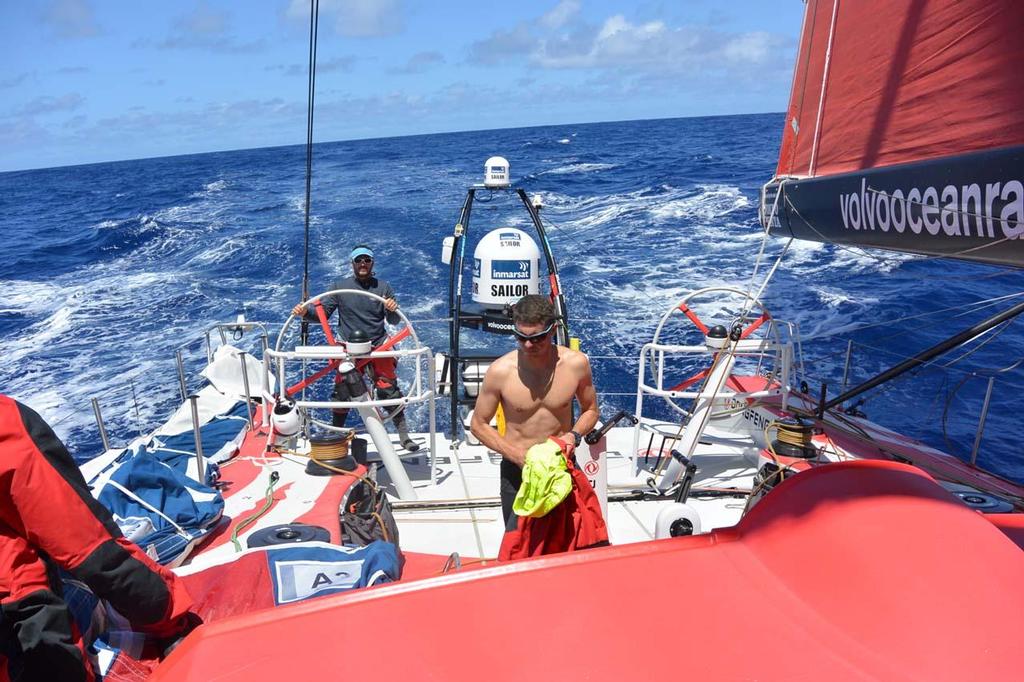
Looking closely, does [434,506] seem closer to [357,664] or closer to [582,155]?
[357,664]

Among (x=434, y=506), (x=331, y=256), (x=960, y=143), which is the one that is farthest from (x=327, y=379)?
(x=960, y=143)

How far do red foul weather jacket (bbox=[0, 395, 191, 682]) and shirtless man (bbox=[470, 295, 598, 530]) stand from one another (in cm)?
154

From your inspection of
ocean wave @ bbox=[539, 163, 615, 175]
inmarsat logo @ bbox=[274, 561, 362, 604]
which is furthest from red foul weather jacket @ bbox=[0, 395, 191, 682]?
ocean wave @ bbox=[539, 163, 615, 175]

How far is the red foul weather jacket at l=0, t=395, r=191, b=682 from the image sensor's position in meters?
1.76

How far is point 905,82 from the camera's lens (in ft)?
8.61

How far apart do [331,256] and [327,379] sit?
22.3 ft

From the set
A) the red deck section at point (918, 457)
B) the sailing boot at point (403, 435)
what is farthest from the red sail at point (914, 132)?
the sailing boot at point (403, 435)

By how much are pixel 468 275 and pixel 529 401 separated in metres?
10.9

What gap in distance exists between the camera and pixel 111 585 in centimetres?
194

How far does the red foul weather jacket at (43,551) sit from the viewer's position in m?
1.76

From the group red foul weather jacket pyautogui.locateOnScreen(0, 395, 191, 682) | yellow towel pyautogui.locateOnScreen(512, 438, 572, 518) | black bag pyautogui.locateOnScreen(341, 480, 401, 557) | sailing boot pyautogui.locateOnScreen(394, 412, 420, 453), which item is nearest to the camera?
red foul weather jacket pyautogui.locateOnScreen(0, 395, 191, 682)

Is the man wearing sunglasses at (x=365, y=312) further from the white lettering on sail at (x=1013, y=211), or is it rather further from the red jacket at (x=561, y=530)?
the white lettering on sail at (x=1013, y=211)

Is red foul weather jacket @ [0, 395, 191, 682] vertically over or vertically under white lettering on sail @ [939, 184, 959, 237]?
under

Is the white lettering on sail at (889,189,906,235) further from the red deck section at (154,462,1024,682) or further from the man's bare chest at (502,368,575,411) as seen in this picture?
the man's bare chest at (502,368,575,411)
